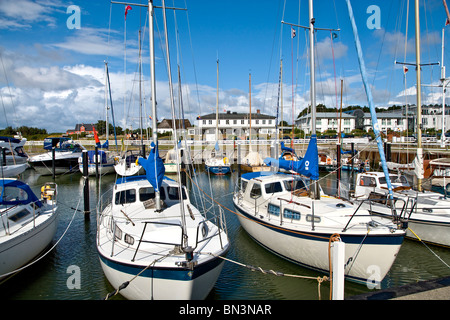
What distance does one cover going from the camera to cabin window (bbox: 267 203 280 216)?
11.3m

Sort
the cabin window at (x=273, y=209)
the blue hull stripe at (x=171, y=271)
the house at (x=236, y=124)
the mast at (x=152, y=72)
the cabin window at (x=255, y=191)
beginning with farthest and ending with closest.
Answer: the house at (x=236, y=124) → the cabin window at (x=255, y=191) → the cabin window at (x=273, y=209) → the mast at (x=152, y=72) → the blue hull stripe at (x=171, y=271)

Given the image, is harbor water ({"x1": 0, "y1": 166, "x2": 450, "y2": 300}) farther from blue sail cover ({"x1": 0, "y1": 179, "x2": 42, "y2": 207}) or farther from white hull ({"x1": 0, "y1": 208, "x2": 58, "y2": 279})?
blue sail cover ({"x1": 0, "y1": 179, "x2": 42, "y2": 207})

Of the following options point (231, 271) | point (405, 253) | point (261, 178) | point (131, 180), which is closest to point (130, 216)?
point (131, 180)

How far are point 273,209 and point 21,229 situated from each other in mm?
9131

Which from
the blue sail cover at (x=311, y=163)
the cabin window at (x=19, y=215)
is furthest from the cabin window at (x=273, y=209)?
the cabin window at (x=19, y=215)

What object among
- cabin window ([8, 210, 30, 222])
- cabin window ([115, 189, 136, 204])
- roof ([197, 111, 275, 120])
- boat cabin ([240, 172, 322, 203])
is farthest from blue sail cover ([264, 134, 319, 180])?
roof ([197, 111, 275, 120])

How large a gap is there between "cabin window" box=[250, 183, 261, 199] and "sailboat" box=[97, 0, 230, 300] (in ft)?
13.2

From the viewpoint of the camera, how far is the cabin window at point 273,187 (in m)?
12.7

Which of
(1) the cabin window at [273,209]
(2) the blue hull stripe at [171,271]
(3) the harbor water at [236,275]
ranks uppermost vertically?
(1) the cabin window at [273,209]

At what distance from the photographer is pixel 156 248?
25.0 ft

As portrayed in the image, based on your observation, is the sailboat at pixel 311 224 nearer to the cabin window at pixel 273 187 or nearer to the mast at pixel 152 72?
the cabin window at pixel 273 187

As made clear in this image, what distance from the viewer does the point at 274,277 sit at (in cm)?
1011

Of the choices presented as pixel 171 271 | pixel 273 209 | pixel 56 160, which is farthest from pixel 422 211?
pixel 56 160

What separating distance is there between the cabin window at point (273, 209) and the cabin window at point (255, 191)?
4.27 ft
